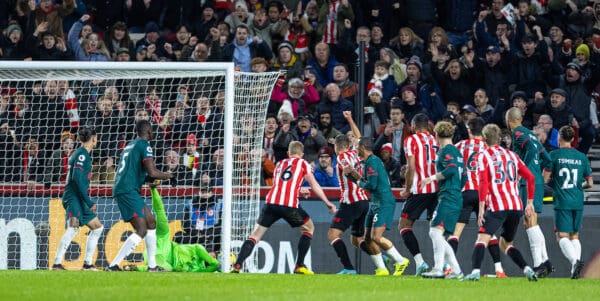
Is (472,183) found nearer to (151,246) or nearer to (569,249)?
(569,249)

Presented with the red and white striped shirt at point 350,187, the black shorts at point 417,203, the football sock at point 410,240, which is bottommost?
the football sock at point 410,240

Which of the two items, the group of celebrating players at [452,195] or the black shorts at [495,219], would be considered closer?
the black shorts at [495,219]

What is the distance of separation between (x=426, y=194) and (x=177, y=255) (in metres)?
3.40

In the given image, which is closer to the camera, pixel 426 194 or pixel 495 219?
pixel 495 219

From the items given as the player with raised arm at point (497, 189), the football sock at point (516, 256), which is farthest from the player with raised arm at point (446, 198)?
the football sock at point (516, 256)

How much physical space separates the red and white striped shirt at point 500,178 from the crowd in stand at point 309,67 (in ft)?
12.7

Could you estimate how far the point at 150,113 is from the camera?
18.0m

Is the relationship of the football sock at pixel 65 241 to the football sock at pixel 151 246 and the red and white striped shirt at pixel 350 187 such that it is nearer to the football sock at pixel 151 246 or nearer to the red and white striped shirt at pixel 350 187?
the football sock at pixel 151 246

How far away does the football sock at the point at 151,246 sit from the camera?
1484cm

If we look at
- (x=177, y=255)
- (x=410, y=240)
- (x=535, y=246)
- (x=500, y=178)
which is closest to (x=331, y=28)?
(x=177, y=255)

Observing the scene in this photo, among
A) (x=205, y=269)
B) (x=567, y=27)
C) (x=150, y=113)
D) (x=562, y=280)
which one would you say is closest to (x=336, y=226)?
(x=205, y=269)

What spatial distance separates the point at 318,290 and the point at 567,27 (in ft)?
33.8

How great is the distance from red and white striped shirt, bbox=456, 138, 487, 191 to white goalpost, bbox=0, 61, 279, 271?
3015 millimetres

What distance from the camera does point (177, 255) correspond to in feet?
52.3
